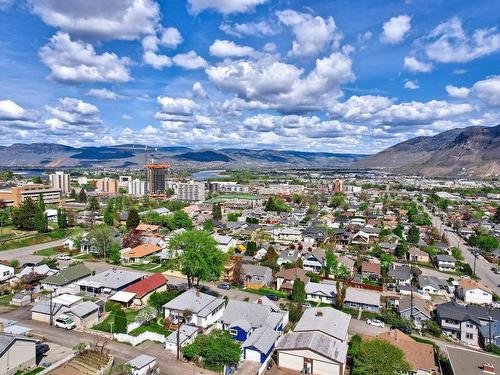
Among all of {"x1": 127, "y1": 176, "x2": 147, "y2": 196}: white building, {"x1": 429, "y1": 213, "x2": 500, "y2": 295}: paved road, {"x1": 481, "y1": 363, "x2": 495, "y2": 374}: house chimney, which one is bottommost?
{"x1": 429, "y1": 213, "x2": 500, "y2": 295}: paved road

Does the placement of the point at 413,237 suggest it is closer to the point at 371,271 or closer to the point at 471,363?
the point at 371,271

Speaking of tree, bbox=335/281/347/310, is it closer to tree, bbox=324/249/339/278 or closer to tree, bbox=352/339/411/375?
tree, bbox=324/249/339/278

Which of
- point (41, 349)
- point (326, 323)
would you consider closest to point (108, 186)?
point (41, 349)

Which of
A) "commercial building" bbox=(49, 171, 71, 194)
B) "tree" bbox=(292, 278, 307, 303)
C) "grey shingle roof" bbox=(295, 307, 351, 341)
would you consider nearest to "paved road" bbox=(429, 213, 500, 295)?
"tree" bbox=(292, 278, 307, 303)

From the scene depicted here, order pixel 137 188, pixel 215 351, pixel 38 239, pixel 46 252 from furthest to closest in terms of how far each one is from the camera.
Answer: pixel 137 188
pixel 38 239
pixel 46 252
pixel 215 351

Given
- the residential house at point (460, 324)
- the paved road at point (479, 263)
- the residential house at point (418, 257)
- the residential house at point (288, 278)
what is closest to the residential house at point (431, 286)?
the paved road at point (479, 263)

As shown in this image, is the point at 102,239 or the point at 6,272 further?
the point at 102,239

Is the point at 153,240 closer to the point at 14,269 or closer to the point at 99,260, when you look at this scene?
the point at 99,260
